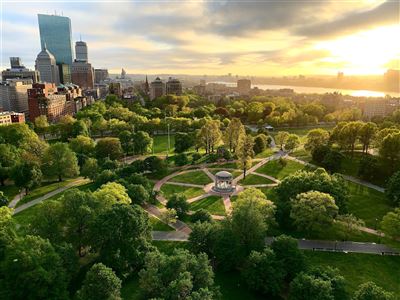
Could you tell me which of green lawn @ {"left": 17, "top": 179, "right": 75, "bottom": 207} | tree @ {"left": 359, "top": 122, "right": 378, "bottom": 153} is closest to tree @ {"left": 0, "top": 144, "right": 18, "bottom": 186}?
green lawn @ {"left": 17, "top": 179, "right": 75, "bottom": 207}

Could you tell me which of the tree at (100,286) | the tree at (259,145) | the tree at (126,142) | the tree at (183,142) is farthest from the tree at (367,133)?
the tree at (100,286)

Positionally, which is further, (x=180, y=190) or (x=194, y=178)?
(x=194, y=178)

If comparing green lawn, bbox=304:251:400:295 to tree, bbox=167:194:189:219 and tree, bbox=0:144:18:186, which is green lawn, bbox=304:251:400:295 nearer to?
tree, bbox=167:194:189:219

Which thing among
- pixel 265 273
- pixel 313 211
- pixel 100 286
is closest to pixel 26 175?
pixel 100 286

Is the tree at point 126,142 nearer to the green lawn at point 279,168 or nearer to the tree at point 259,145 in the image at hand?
the tree at point 259,145

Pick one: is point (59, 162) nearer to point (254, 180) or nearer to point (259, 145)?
point (254, 180)

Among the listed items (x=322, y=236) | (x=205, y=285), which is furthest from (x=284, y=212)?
(x=205, y=285)
